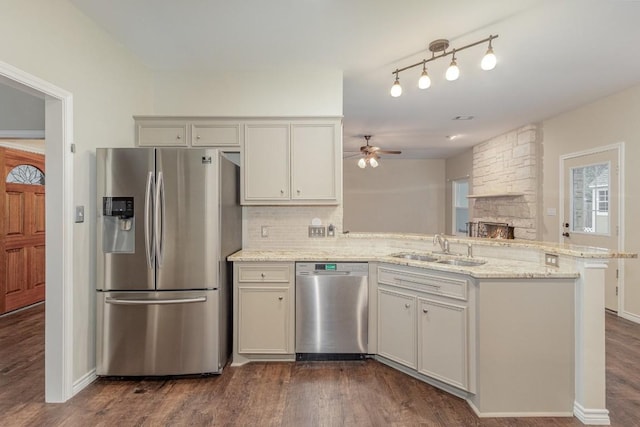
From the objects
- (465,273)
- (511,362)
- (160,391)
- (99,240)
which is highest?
(99,240)

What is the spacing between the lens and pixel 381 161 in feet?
27.6

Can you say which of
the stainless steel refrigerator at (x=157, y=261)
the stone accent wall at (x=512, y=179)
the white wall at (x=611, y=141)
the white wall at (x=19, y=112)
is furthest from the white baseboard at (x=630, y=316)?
Answer: the white wall at (x=19, y=112)

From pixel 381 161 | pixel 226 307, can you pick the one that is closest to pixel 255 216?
pixel 226 307

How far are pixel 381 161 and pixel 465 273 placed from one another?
654 cm

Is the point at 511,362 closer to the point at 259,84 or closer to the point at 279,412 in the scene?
the point at 279,412

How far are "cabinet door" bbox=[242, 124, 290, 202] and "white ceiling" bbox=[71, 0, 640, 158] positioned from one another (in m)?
0.70

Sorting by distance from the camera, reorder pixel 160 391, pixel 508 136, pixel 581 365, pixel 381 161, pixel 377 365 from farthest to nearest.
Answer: pixel 381 161, pixel 508 136, pixel 377 365, pixel 160 391, pixel 581 365

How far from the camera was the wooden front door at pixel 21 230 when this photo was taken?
3.88 m

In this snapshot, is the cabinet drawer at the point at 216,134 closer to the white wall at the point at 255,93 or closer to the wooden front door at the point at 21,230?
the white wall at the point at 255,93

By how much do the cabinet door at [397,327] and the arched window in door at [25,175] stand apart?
4.72m

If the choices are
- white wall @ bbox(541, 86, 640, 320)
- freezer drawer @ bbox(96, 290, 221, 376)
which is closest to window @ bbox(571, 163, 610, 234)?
white wall @ bbox(541, 86, 640, 320)

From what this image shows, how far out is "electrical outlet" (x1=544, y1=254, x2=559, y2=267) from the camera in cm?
216

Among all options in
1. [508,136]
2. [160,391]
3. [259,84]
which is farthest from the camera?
[508,136]

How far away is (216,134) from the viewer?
316 centimetres
